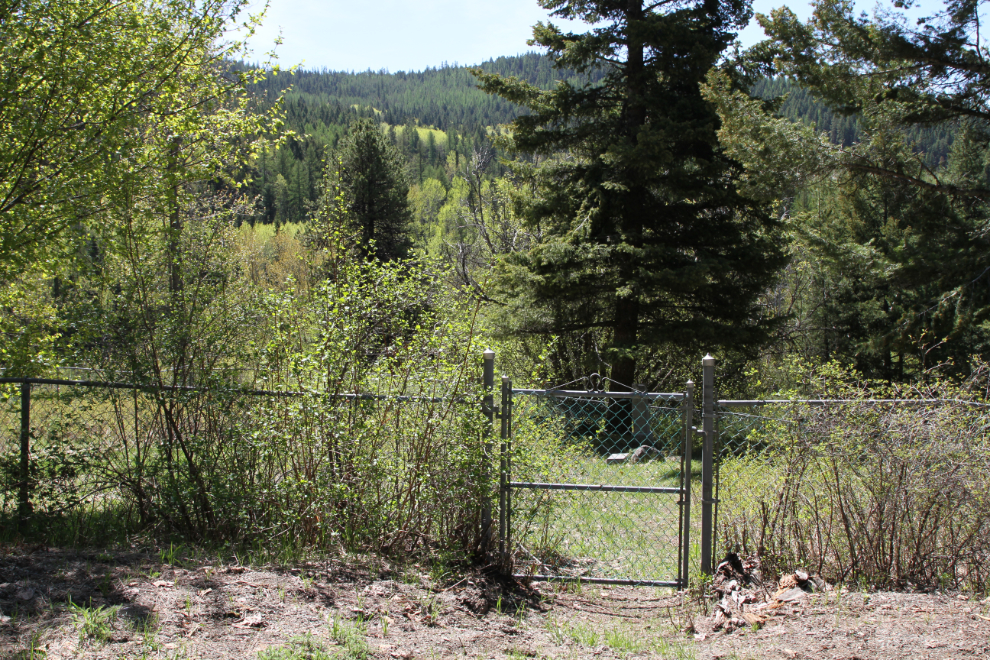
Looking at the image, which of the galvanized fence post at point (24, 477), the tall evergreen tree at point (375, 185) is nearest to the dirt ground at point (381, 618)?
the galvanized fence post at point (24, 477)

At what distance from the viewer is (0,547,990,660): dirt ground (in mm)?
3166

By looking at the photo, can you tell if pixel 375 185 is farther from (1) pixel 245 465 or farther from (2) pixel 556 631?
(2) pixel 556 631

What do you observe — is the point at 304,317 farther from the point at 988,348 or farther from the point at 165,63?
the point at 988,348

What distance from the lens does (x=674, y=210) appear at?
12461mm

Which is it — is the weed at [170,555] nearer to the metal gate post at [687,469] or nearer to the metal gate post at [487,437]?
the metal gate post at [487,437]

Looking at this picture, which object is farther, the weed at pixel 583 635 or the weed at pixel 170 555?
the weed at pixel 170 555

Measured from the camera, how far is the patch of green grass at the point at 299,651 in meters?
3.03

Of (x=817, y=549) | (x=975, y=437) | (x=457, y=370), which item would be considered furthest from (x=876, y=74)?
(x=457, y=370)

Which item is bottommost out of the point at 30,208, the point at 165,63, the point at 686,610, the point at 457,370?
the point at 686,610

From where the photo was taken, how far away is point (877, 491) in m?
4.25

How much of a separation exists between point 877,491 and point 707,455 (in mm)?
A: 1133

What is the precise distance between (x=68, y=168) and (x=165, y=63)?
1.14 meters

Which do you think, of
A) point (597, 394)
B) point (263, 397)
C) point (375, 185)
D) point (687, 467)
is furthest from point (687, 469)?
point (375, 185)

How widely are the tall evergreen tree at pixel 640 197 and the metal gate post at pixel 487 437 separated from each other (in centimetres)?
737
